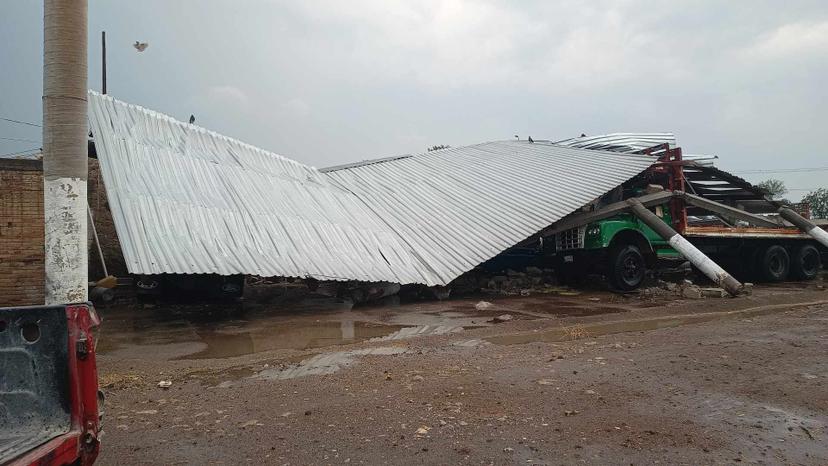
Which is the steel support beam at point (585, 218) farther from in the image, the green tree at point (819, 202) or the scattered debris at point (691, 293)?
the green tree at point (819, 202)

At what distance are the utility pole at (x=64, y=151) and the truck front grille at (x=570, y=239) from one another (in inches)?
417

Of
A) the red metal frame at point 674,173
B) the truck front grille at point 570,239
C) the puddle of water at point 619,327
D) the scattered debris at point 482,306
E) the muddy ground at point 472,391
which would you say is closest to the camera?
the muddy ground at point 472,391

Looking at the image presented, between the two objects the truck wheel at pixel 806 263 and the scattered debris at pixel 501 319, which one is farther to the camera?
the truck wheel at pixel 806 263

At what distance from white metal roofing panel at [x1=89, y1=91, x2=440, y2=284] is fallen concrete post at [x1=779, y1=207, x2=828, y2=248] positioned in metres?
11.4

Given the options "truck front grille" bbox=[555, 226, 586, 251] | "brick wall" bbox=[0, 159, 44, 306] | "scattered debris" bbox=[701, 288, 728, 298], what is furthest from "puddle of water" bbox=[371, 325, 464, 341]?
"brick wall" bbox=[0, 159, 44, 306]

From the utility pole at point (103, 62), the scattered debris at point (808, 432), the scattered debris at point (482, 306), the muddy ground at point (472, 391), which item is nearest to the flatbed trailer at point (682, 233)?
the scattered debris at point (482, 306)

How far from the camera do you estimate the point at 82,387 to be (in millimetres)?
2424

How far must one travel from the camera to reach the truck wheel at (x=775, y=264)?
52.1 ft

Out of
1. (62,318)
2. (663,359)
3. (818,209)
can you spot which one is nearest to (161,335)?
(62,318)

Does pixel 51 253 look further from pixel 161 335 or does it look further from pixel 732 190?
pixel 732 190

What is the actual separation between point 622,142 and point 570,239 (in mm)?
6082

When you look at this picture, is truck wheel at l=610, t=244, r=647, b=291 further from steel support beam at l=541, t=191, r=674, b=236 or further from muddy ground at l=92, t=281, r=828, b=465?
muddy ground at l=92, t=281, r=828, b=465

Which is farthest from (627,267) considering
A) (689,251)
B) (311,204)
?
(311,204)

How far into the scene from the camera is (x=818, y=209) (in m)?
44.3
